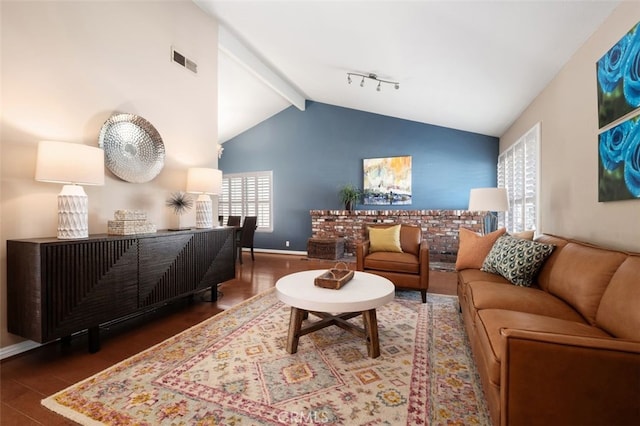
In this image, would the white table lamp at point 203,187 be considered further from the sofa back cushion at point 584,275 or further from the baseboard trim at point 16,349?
the sofa back cushion at point 584,275

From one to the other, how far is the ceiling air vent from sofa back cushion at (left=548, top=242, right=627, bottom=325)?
4.26 meters

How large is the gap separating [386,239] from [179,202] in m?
2.61

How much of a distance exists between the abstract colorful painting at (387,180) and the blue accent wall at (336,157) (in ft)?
0.44

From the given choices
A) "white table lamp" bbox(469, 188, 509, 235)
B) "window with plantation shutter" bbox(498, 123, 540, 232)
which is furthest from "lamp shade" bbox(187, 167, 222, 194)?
"window with plantation shutter" bbox(498, 123, 540, 232)

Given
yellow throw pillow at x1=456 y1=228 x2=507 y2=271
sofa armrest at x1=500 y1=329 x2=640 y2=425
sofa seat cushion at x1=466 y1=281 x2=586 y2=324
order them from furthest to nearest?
yellow throw pillow at x1=456 y1=228 x2=507 y2=271 → sofa seat cushion at x1=466 y1=281 x2=586 y2=324 → sofa armrest at x1=500 y1=329 x2=640 y2=425

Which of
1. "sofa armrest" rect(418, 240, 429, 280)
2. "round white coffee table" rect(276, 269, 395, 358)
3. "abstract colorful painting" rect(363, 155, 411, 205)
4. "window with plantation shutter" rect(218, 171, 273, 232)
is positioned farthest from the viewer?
"window with plantation shutter" rect(218, 171, 273, 232)

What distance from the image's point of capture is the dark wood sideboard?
1.81 m

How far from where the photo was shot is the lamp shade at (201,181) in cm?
327

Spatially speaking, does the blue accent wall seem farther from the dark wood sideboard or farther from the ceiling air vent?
the dark wood sideboard

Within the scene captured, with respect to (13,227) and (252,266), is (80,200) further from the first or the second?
(252,266)

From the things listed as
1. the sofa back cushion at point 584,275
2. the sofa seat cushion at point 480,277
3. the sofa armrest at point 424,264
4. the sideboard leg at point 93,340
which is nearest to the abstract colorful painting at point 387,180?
the sofa armrest at point 424,264

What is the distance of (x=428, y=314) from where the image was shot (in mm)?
2768

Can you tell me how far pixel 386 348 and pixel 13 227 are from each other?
2881 mm

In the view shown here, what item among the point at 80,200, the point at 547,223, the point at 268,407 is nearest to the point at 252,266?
the point at 80,200
